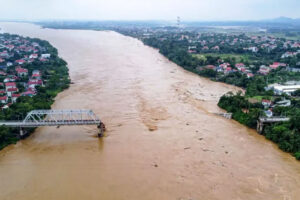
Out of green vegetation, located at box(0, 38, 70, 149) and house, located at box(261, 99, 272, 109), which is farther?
house, located at box(261, 99, 272, 109)

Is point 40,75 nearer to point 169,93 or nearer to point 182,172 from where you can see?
point 169,93

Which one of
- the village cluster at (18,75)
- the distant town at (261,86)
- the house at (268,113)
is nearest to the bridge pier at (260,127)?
the distant town at (261,86)

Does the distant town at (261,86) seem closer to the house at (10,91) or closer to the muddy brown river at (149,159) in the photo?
the muddy brown river at (149,159)

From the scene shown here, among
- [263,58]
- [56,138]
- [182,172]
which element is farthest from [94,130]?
[263,58]

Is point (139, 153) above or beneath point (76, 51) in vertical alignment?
beneath

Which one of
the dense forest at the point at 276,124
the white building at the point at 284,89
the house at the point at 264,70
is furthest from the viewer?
the house at the point at 264,70

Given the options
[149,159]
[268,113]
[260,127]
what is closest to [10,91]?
[149,159]

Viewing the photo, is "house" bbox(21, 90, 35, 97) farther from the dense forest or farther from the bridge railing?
the bridge railing

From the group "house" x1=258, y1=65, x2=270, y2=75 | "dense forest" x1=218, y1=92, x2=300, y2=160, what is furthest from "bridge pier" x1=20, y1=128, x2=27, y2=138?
"house" x1=258, y1=65, x2=270, y2=75

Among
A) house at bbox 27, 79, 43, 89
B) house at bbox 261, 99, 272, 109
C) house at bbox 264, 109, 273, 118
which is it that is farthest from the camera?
house at bbox 27, 79, 43, 89
